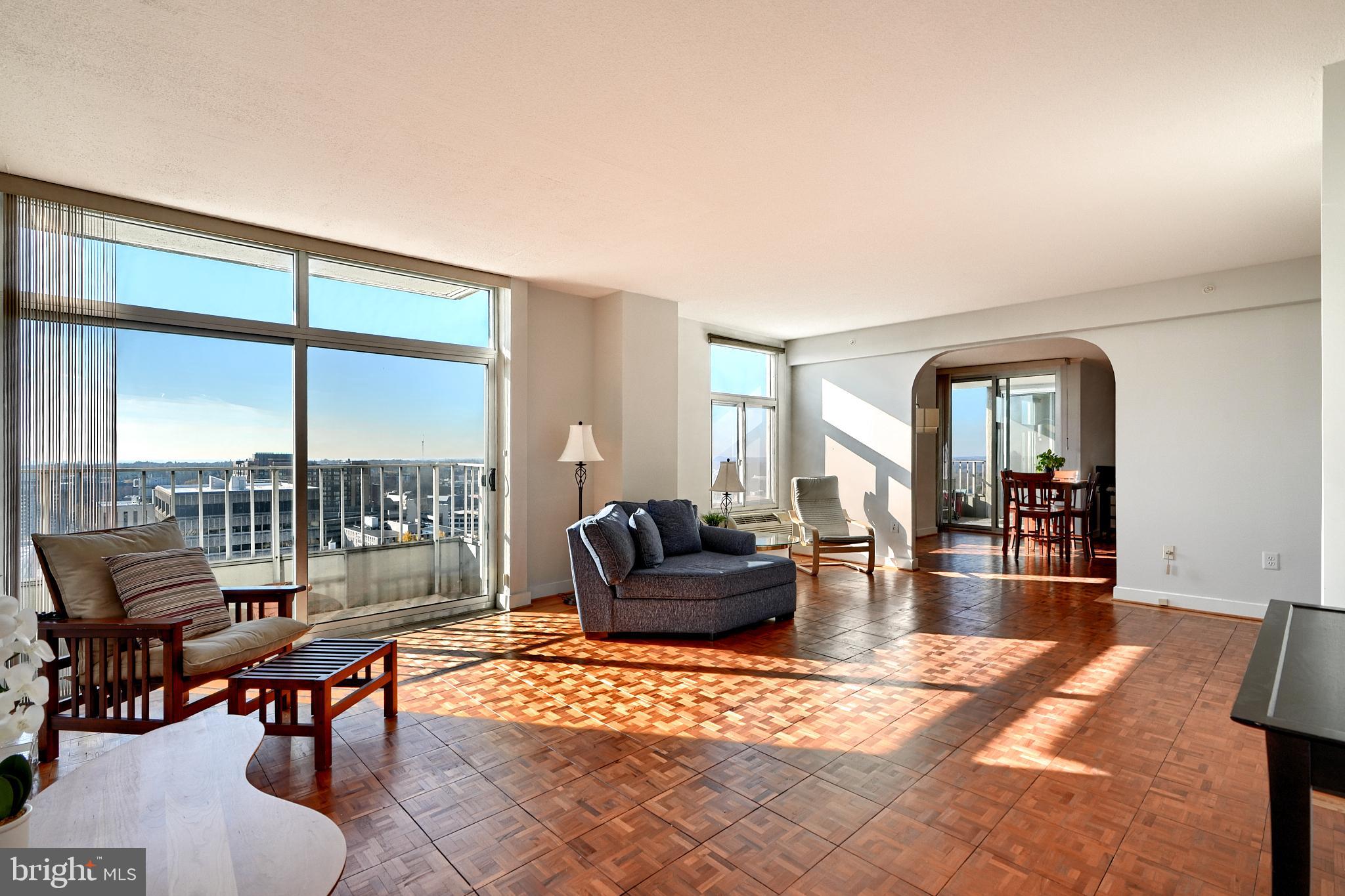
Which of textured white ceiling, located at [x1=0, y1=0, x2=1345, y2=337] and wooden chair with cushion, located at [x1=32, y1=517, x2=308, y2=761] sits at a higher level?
textured white ceiling, located at [x1=0, y1=0, x2=1345, y2=337]

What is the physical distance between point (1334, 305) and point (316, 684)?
397cm

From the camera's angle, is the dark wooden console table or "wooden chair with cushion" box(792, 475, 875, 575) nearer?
the dark wooden console table

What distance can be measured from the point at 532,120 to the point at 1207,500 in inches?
220

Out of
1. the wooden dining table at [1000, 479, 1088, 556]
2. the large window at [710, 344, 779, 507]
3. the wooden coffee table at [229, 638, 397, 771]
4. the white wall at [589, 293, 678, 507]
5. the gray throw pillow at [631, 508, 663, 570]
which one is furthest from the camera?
the wooden dining table at [1000, 479, 1088, 556]

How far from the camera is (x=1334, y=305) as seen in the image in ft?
7.53

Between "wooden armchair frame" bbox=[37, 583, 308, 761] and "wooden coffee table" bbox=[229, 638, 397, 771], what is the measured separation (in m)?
0.20

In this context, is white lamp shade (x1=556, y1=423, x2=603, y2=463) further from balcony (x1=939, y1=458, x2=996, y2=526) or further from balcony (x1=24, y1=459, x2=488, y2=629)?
balcony (x1=939, y1=458, x2=996, y2=526)

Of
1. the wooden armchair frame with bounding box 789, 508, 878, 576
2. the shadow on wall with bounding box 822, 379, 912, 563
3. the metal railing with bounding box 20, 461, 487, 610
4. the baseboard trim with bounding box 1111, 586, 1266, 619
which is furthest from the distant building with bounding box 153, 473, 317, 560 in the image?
the baseboard trim with bounding box 1111, 586, 1266, 619

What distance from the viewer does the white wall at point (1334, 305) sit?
229 cm

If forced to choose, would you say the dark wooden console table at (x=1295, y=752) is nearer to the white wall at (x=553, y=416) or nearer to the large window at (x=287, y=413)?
the large window at (x=287, y=413)

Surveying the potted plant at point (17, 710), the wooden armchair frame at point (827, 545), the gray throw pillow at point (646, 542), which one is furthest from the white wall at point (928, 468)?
the potted plant at point (17, 710)

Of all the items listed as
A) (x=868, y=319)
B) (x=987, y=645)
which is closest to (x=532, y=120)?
(x=987, y=645)

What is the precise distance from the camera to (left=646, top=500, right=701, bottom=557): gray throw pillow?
4957mm

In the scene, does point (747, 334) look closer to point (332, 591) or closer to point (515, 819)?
point (332, 591)
